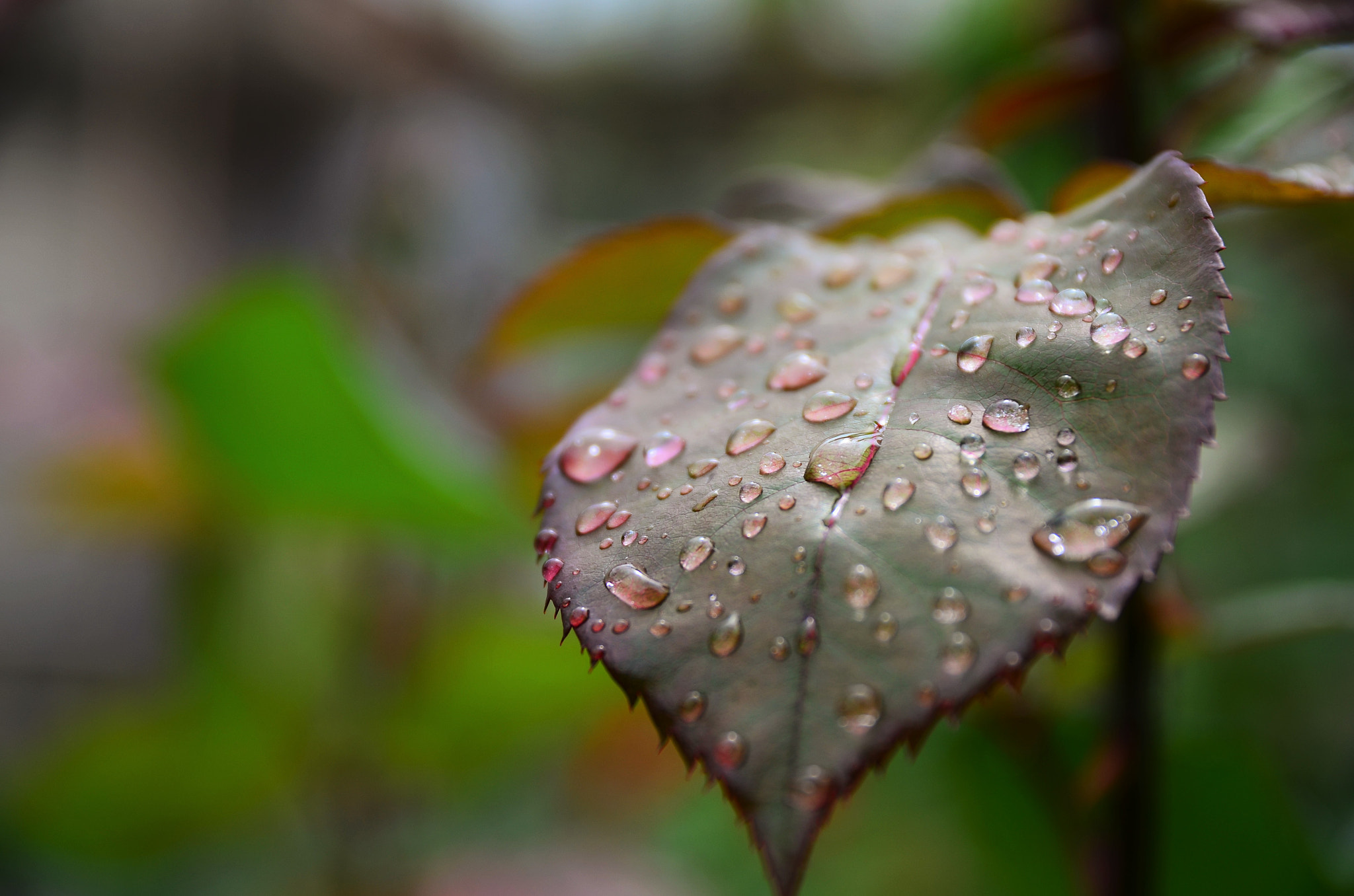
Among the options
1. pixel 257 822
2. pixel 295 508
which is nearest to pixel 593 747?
pixel 257 822

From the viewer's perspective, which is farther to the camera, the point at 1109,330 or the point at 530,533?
the point at 530,533

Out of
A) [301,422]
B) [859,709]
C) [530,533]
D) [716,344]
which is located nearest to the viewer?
[859,709]

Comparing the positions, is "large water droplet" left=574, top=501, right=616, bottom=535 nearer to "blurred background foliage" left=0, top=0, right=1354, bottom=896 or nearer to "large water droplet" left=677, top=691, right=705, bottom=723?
"large water droplet" left=677, top=691, right=705, bottom=723

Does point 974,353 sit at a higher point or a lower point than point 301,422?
higher

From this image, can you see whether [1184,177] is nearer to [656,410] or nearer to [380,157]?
[656,410]

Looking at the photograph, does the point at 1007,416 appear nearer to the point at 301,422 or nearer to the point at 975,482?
the point at 975,482

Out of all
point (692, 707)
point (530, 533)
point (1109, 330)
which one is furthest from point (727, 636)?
point (530, 533)

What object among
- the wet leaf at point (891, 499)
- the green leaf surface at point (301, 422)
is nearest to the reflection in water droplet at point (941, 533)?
the wet leaf at point (891, 499)
